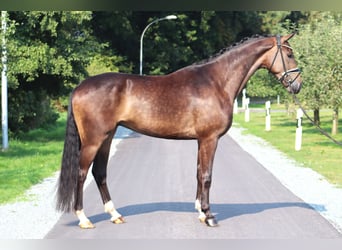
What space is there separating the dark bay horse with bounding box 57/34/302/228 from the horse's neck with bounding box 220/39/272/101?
0.04 ft

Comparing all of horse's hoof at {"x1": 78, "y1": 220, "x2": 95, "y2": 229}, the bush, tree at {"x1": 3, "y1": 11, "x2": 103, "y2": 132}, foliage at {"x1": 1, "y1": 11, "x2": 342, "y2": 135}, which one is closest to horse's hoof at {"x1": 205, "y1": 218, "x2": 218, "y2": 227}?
horse's hoof at {"x1": 78, "y1": 220, "x2": 95, "y2": 229}

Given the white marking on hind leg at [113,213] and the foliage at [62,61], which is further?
the foliage at [62,61]

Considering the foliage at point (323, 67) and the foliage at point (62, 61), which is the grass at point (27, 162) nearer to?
the foliage at point (62, 61)

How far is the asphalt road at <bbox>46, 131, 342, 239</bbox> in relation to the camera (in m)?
7.60

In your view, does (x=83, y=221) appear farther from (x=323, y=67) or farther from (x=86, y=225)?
(x=323, y=67)

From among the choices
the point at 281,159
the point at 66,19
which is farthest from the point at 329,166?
the point at 66,19

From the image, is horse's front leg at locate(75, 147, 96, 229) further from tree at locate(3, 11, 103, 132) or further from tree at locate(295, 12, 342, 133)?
tree at locate(295, 12, 342, 133)

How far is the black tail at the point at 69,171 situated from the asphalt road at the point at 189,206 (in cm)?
29

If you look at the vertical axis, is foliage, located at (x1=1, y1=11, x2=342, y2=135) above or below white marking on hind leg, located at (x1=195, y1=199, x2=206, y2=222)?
A: above

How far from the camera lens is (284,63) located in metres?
8.47

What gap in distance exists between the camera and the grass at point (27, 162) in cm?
1125

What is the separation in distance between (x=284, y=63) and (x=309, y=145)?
11.9m

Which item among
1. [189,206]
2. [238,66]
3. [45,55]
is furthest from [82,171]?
[45,55]

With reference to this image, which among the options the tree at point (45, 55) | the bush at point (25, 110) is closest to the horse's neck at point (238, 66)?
the tree at point (45, 55)
